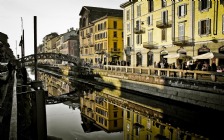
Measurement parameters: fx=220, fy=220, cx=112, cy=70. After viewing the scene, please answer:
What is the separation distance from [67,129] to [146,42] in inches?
1038

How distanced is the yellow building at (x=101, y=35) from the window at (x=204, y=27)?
986 inches

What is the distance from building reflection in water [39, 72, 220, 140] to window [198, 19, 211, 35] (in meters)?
11.6

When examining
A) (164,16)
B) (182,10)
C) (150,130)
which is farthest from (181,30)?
(150,130)

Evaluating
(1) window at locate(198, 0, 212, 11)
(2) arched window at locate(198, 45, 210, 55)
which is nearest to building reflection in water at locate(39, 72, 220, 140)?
(2) arched window at locate(198, 45, 210, 55)

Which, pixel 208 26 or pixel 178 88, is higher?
pixel 208 26

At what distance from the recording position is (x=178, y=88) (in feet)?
62.5

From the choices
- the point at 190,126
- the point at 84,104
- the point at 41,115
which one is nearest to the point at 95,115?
the point at 84,104

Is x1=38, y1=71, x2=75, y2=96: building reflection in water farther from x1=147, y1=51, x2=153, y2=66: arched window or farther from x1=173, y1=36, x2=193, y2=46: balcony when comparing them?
x1=173, y1=36, x2=193, y2=46: balcony

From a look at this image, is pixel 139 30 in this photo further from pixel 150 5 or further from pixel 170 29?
pixel 170 29

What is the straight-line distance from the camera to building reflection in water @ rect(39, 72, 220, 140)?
12.6m

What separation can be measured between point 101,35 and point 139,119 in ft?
139

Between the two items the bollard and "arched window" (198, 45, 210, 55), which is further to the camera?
"arched window" (198, 45, 210, 55)

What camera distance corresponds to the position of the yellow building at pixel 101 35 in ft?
174

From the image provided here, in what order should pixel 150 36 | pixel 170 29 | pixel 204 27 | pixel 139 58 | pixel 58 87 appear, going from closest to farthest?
pixel 204 27 < pixel 170 29 < pixel 150 36 < pixel 58 87 < pixel 139 58
